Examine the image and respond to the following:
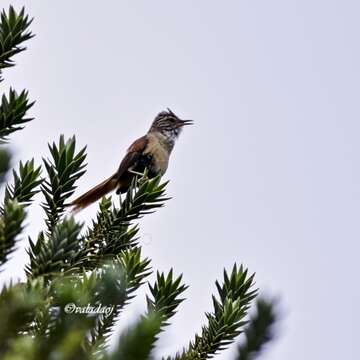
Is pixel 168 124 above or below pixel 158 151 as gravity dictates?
above

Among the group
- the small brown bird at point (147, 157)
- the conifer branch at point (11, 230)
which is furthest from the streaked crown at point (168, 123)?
the conifer branch at point (11, 230)

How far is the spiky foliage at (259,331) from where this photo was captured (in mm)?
1466

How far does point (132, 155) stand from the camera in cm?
720

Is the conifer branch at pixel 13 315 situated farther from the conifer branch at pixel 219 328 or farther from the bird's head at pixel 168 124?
the bird's head at pixel 168 124

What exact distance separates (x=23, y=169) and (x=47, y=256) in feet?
2.77

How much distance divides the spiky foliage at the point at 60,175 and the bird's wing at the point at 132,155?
3.92 metres

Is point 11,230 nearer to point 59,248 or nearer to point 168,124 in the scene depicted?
point 59,248

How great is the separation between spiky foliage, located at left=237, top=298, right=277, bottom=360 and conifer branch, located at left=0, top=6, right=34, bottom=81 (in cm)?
164

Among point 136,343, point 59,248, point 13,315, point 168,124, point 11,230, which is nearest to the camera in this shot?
point 136,343

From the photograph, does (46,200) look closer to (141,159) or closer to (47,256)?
→ (47,256)

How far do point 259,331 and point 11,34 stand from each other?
175 cm

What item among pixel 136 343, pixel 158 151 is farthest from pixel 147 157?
pixel 136 343

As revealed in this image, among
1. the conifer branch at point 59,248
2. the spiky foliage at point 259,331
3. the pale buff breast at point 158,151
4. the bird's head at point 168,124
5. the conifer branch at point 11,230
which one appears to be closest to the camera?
the spiky foliage at point 259,331

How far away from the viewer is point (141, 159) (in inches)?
283
